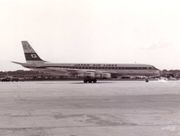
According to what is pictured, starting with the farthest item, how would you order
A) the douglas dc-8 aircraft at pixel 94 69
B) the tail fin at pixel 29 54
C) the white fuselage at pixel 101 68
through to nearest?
the tail fin at pixel 29 54, the white fuselage at pixel 101 68, the douglas dc-8 aircraft at pixel 94 69

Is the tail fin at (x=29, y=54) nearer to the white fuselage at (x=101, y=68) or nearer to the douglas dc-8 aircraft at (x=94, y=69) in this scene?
the douglas dc-8 aircraft at (x=94, y=69)

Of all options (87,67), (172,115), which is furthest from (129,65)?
(172,115)

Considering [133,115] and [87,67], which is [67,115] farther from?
[87,67]

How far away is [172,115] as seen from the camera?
13.0m

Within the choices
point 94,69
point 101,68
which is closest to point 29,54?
point 94,69

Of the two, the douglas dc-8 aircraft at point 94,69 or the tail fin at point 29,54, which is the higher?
the tail fin at point 29,54

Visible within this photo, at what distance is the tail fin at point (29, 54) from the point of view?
71494mm

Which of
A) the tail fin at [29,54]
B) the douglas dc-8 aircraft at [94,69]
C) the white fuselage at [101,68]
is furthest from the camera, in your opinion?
the tail fin at [29,54]

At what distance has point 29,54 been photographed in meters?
72.8

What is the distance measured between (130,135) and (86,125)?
76.2 inches

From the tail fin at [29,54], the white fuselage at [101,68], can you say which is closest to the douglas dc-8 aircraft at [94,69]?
the white fuselage at [101,68]

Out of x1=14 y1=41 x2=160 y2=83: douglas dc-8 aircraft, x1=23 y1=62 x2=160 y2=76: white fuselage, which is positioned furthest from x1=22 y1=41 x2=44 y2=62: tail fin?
x1=23 y1=62 x2=160 y2=76: white fuselage

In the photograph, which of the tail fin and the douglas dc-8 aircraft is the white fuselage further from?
the tail fin

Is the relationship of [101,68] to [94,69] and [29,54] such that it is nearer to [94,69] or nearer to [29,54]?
[94,69]
